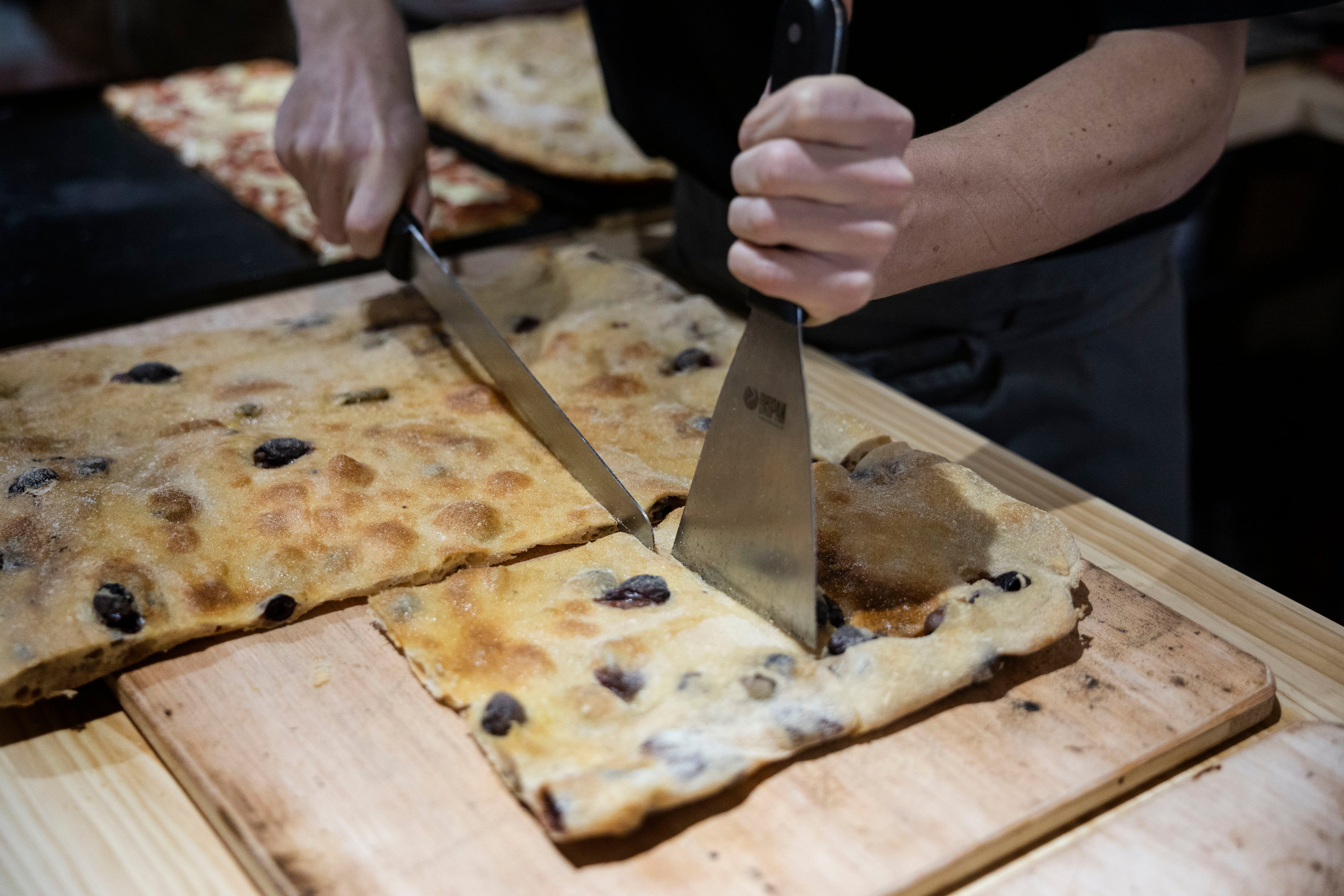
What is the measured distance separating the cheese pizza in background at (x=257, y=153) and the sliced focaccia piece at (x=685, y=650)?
3.89ft

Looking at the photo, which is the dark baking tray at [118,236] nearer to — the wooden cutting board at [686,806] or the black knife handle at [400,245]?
the black knife handle at [400,245]

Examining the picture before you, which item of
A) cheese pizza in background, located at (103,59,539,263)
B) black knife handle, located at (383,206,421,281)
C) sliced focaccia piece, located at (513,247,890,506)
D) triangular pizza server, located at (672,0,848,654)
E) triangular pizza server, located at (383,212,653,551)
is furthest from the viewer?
cheese pizza in background, located at (103,59,539,263)

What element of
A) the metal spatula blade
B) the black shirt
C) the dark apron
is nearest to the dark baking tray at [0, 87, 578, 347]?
the black shirt

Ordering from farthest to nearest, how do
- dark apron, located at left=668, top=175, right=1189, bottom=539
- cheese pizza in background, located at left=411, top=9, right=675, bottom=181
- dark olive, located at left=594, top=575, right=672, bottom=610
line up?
cheese pizza in background, located at left=411, top=9, right=675, bottom=181
dark apron, located at left=668, top=175, right=1189, bottom=539
dark olive, located at left=594, top=575, right=672, bottom=610

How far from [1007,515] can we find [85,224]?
2268 mm

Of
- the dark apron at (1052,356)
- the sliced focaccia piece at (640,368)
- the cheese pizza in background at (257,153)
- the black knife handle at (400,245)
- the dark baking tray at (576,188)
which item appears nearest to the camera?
the sliced focaccia piece at (640,368)

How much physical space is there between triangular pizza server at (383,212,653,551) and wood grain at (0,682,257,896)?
627mm

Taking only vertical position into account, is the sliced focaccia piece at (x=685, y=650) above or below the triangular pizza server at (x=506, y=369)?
below

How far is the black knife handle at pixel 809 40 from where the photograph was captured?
1.07 metres

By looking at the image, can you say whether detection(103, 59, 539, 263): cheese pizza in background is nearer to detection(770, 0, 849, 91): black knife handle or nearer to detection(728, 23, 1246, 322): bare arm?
detection(728, 23, 1246, 322): bare arm

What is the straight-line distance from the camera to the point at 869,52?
1898 mm

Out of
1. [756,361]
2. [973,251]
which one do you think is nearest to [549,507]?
[756,361]

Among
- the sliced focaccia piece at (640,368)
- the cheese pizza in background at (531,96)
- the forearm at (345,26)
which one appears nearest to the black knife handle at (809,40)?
the sliced focaccia piece at (640,368)

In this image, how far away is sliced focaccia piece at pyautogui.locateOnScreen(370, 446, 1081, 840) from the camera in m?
1.08
